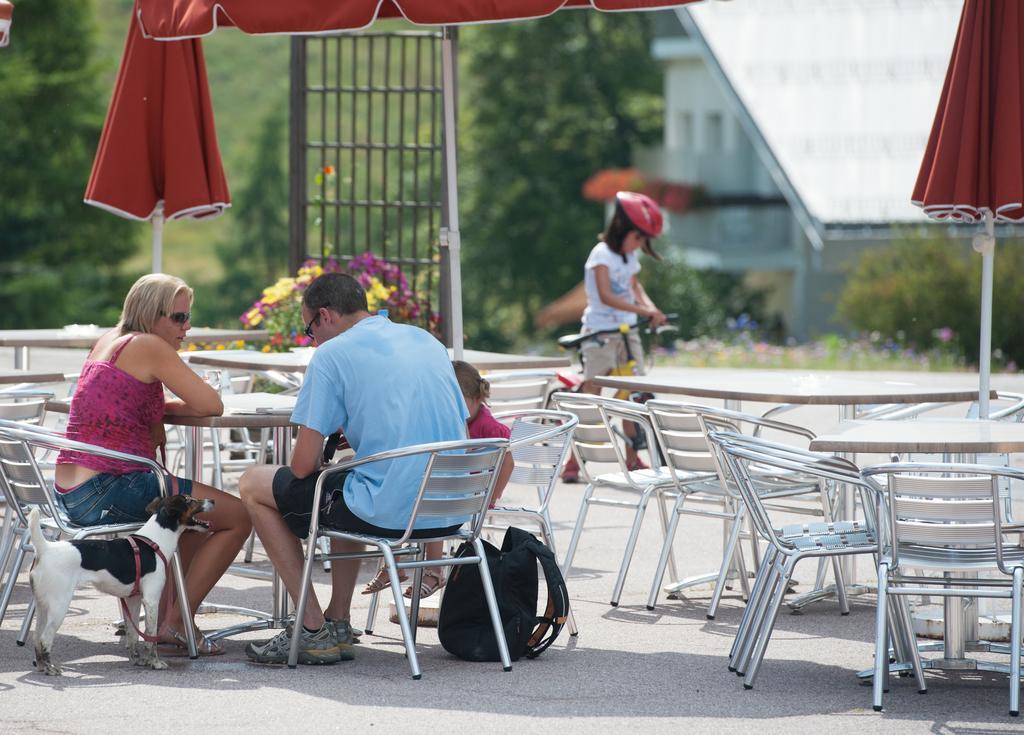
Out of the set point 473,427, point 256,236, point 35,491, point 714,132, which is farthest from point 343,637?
point 256,236

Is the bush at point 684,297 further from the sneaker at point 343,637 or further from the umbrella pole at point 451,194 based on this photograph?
the sneaker at point 343,637

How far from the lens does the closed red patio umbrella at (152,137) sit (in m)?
7.41

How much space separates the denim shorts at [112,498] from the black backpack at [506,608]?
1.03m

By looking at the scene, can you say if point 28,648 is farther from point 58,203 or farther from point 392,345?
point 58,203

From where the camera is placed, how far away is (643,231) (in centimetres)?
896

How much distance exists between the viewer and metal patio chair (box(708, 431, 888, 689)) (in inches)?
185

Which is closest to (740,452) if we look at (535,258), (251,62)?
(535,258)

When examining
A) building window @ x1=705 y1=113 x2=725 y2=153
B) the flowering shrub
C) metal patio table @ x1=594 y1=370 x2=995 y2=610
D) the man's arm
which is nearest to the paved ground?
metal patio table @ x1=594 y1=370 x2=995 y2=610

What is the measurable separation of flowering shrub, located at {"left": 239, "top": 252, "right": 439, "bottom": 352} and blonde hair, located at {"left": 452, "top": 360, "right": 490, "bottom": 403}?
142 inches

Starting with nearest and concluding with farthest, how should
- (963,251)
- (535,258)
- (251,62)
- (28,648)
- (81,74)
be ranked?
(28,648), (963,251), (81,74), (535,258), (251,62)

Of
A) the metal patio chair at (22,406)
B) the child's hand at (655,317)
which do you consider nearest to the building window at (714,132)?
the child's hand at (655,317)

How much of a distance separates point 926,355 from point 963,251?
4.39 meters

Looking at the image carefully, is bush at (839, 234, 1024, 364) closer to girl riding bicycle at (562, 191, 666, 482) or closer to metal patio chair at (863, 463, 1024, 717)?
girl riding bicycle at (562, 191, 666, 482)

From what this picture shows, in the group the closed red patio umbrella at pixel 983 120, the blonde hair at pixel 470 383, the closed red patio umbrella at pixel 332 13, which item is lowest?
the blonde hair at pixel 470 383
